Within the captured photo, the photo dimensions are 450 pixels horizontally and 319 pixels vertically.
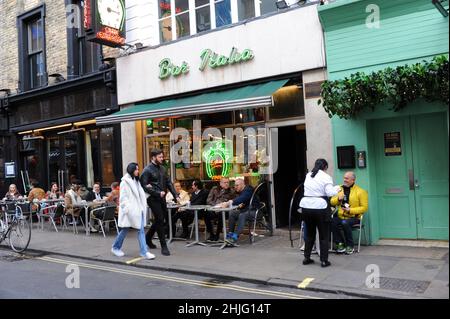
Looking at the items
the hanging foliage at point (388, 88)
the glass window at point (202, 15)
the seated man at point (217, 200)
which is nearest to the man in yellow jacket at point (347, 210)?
the hanging foliage at point (388, 88)

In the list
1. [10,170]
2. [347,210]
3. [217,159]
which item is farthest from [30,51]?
[347,210]

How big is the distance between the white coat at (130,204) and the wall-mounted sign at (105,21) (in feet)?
17.0

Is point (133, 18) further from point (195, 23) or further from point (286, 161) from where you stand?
point (286, 161)

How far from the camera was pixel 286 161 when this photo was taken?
1096 centimetres

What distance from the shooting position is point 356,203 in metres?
8.20

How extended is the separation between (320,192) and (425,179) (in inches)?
100

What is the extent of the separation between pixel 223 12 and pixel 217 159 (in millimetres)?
3483

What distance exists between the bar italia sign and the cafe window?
19.8 feet

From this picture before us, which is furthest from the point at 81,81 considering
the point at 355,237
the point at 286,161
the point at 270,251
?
the point at 355,237

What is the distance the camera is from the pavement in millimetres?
6023

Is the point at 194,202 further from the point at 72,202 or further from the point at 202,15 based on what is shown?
the point at 202,15

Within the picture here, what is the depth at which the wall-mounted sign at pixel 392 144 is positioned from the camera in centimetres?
868

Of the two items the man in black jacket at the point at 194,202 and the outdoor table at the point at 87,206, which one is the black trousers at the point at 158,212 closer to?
the man in black jacket at the point at 194,202

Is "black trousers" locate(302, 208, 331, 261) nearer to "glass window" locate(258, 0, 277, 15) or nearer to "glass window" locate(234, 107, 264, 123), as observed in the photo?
"glass window" locate(234, 107, 264, 123)
